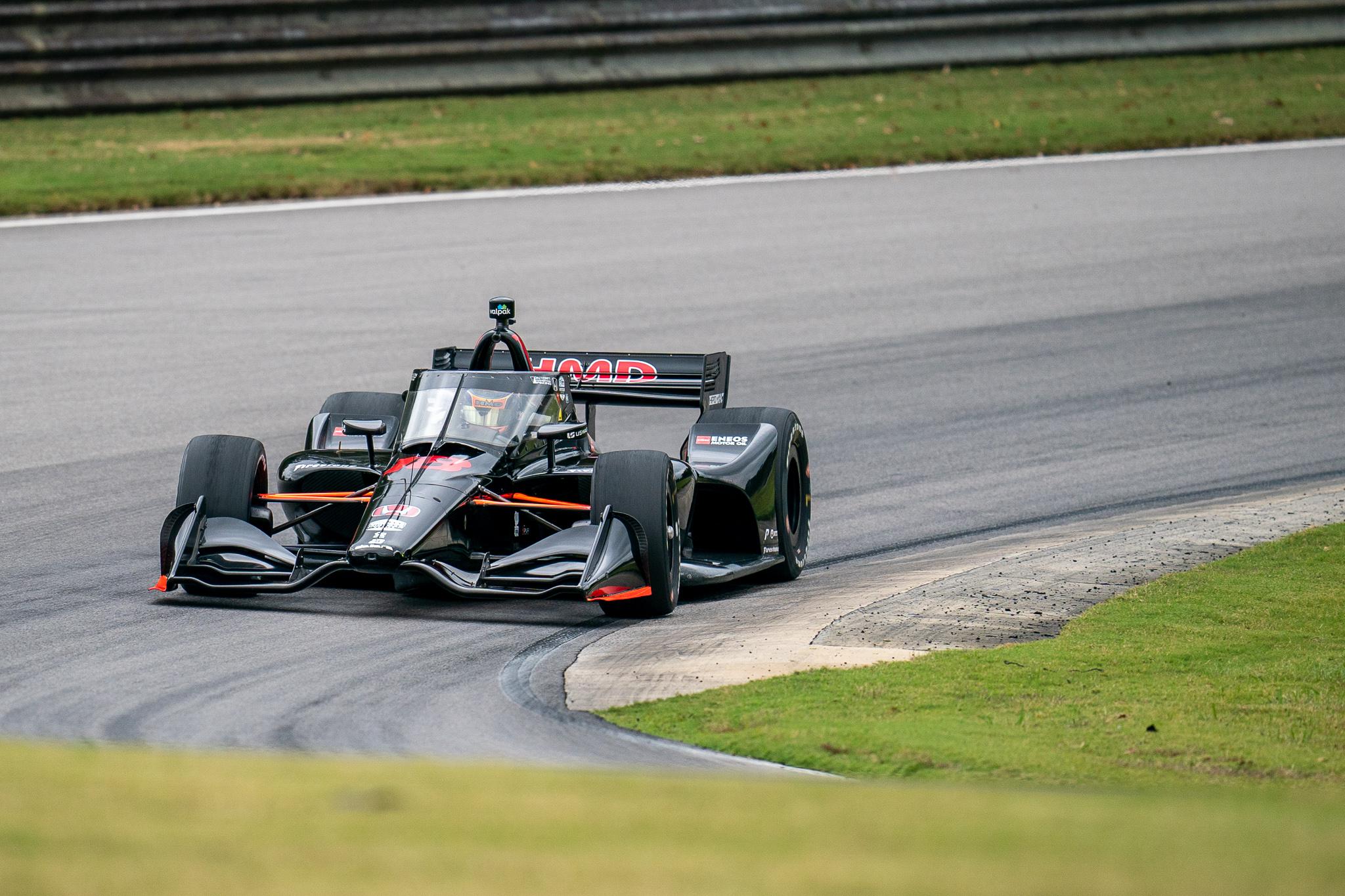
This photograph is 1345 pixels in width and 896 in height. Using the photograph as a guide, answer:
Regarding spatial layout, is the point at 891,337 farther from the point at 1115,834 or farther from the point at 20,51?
the point at 1115,834

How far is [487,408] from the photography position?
32.7 ft

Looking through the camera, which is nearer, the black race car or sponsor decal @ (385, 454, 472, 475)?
the black race car

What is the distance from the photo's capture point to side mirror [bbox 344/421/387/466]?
32.2 ft

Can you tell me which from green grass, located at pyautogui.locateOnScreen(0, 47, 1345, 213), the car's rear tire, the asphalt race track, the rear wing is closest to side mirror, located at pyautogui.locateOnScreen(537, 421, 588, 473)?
the rear wing

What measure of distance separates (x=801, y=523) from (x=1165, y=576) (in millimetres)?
2267

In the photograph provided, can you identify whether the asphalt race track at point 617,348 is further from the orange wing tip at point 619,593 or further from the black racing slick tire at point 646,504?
the black racing slick tire at point 646,504

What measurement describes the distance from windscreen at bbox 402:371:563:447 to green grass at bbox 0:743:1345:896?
544cm

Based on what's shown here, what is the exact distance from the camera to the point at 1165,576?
9633mm

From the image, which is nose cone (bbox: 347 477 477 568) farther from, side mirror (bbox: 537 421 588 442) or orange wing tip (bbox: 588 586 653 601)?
orange wing tip (bbox: 588 586 653 601)

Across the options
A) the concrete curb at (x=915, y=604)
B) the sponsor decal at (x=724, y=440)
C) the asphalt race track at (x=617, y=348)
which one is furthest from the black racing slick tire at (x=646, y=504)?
the sponsor decal at (x=724, y=440)

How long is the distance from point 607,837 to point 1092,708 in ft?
12.4

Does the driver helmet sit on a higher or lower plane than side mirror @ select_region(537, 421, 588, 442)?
higher

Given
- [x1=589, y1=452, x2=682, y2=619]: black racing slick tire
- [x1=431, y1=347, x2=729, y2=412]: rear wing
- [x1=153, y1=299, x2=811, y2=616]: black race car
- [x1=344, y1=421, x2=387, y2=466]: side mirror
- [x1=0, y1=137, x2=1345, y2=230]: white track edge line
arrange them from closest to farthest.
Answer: [x1=153, y1=299, x2=811, y2=616]: black race car → [x1=589, y1=452, x2=682, y2=619]: black racing slick tire → [x1=344, y1=421, x2=387, y2=466]: side mirror → [x1=431, y1=347, x2=729, y2=412]: rear wing → [x1=0, y1=137, x2=1345, y2=230]: white track edge line

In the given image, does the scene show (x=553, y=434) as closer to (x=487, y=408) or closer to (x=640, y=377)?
(x=487, y=408)
